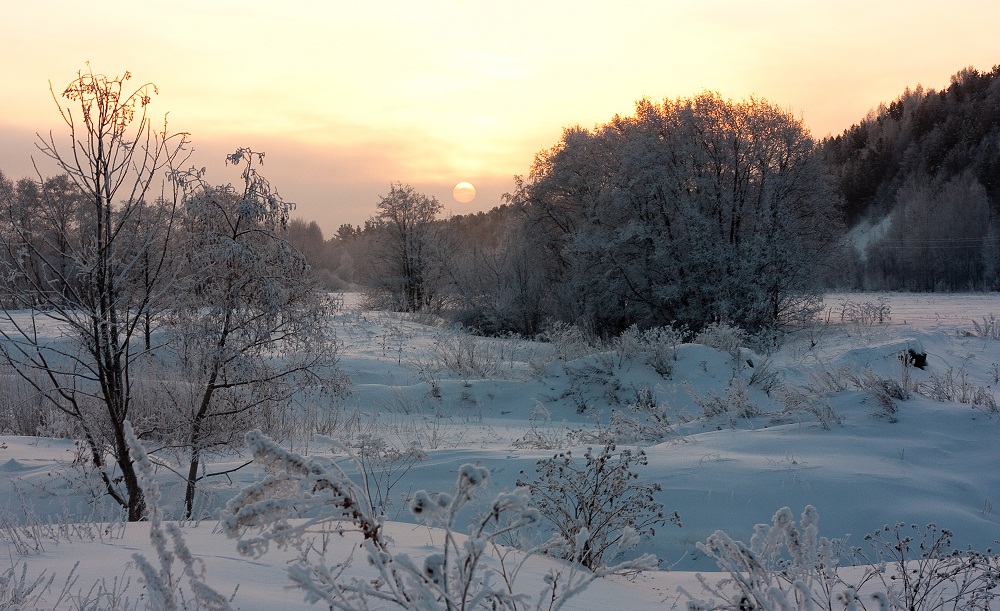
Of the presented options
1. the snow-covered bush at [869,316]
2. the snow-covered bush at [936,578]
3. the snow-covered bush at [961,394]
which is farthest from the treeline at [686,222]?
the snow-covered bush at [936,578]

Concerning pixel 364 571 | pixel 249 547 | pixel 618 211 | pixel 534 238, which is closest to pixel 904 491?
pixel 364 571

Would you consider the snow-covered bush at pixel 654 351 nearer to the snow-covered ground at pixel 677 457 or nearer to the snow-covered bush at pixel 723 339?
the snow-covered ground at pixel 677 457

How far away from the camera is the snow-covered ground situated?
299 centimetres

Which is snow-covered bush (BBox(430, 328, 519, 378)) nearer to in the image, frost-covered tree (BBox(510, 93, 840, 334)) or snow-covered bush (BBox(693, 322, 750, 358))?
snow-covered bush (BBox(693, 322, 750, 358))

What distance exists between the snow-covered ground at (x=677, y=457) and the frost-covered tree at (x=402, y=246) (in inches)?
893

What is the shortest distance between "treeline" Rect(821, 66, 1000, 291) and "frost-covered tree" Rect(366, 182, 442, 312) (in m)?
23.5

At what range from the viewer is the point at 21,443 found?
311 inches

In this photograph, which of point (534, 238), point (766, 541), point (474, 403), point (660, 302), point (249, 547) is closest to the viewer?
point (249, 547)

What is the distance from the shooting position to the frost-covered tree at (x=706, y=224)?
65.3ft

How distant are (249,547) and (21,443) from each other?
329 inches

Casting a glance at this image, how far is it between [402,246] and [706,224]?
1907cm

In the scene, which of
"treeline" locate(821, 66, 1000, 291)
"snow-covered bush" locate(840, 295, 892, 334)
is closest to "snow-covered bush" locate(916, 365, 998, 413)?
"snow-covered bush" locate(840, 295, 892, 334)

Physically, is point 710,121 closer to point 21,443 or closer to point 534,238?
point 534,238

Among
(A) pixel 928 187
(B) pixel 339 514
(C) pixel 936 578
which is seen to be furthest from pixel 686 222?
(A) pixel 928 187
